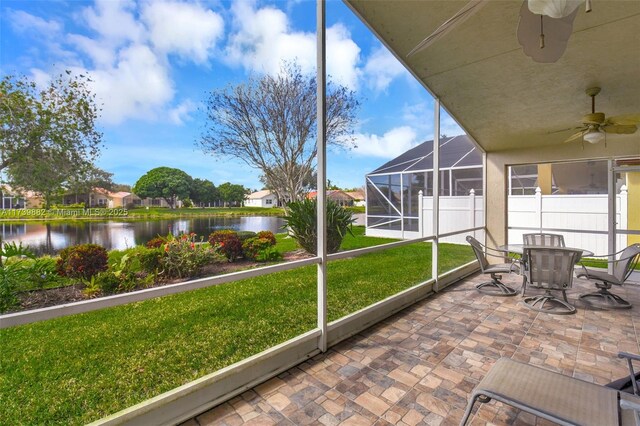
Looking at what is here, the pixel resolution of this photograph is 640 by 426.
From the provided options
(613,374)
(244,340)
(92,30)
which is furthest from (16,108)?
(613,374)

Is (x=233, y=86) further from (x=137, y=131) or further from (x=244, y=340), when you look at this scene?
(x=244, y=340)

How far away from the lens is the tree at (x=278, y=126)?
5.39 meters

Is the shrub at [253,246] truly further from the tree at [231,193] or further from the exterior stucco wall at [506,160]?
the exterior stucco wall at [506,160]

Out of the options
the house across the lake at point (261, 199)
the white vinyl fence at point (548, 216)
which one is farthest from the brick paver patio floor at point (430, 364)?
the white vinyl fence at point (548, 216)

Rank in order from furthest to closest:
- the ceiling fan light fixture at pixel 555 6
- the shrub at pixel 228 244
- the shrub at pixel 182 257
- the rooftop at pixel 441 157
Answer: the rooftop at pixel 441 157 → the shrub at pixel 228 244 → the shrub at pixel 182 257 → the ceiling fan light fixture at pixel 555 6

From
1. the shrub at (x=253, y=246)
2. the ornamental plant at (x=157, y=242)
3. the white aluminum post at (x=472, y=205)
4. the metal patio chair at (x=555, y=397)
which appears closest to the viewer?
the metal patio chair at (x=555, y=397)

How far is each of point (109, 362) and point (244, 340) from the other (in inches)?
49.6

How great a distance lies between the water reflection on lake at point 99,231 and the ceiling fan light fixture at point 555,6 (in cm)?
344

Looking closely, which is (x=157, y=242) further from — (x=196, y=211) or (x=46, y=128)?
(x=46, y=128)

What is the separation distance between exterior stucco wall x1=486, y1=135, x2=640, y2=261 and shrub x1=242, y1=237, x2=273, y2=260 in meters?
5.03

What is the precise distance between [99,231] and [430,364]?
11.0 ft

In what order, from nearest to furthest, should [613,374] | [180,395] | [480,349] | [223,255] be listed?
[180,395] → [613,374] → [480,349] → [223,255]

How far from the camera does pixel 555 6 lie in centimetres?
129

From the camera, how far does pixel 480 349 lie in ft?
9.68
